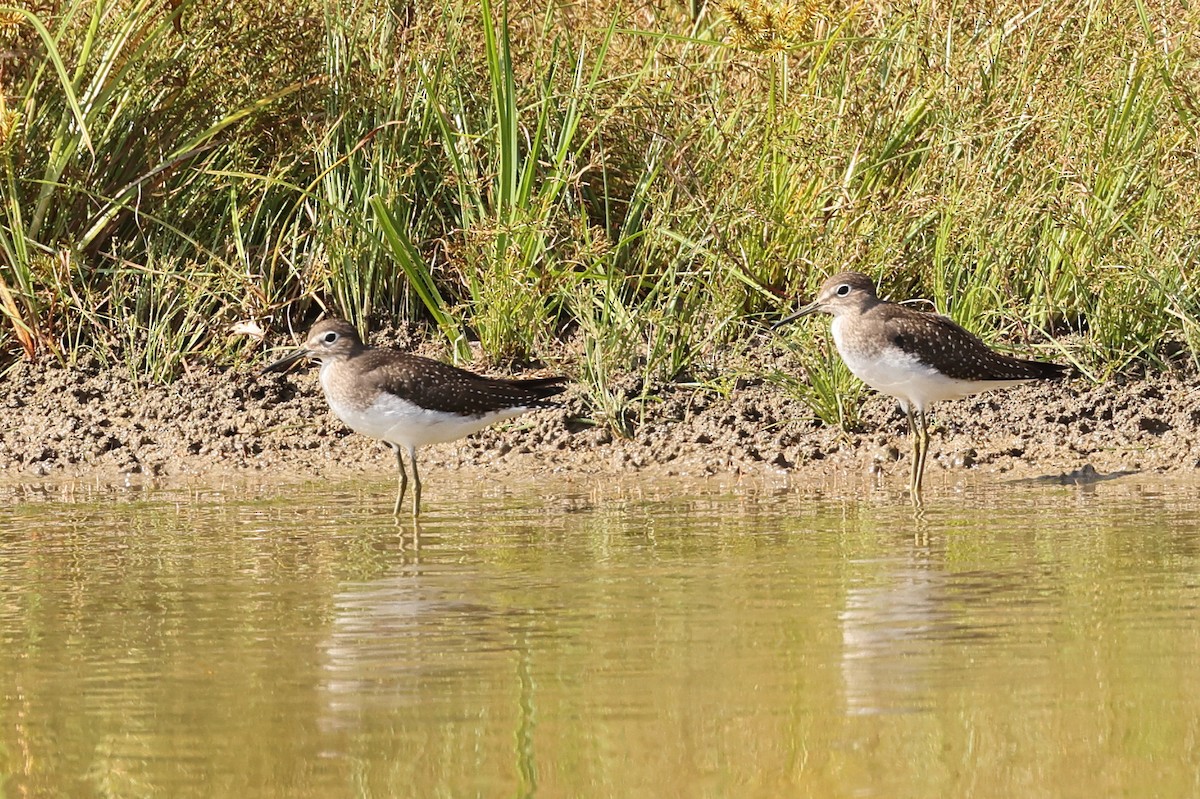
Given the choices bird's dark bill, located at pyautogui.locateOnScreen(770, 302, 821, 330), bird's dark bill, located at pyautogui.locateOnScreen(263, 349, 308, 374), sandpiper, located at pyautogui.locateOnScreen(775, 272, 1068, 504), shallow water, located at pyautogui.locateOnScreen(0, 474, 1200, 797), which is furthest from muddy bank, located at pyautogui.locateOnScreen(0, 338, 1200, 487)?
shallow water, located at pyautogui.locateOnScreen(0, 474, 1200, 797)

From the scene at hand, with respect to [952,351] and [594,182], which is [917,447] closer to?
[952,351]

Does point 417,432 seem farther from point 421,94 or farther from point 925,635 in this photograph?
point 925,635

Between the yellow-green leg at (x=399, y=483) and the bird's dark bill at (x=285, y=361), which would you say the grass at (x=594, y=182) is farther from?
the yellow-green leg at (x=399, y=483)

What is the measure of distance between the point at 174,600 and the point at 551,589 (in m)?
1.20

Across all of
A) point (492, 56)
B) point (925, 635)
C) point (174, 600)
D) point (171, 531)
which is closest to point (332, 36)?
point (492, 56)

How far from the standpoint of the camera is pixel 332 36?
10.9 metres

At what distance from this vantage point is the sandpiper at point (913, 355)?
8.85m

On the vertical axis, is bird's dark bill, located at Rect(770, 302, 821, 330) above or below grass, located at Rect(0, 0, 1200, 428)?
below

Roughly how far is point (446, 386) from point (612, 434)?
1144 mm

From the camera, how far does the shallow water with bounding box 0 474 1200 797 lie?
13.4 feet

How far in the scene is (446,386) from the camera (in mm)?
8820

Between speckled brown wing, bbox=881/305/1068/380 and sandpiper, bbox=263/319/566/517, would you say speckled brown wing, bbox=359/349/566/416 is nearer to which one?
sandpiper, bbox=263/319/566/517

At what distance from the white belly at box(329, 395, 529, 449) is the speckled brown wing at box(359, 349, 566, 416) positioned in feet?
0.11

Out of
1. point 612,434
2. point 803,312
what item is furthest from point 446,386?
point 803,312
